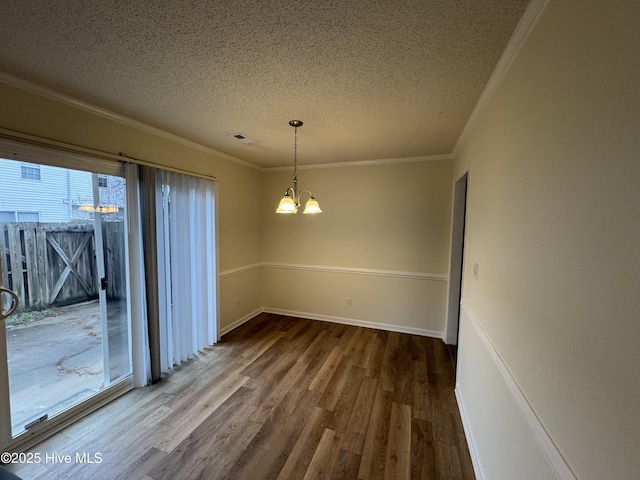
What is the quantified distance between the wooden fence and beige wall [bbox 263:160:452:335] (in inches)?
94.6

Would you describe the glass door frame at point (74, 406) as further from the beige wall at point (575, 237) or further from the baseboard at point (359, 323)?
the beige wall at point (575, 237)

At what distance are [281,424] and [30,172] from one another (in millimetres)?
2663

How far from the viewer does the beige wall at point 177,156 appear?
1.77 meters

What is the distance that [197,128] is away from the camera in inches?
102

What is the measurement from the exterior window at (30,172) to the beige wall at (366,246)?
2.85m

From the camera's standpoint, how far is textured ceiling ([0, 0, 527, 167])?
1156 millimetres

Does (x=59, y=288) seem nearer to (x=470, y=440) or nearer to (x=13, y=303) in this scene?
(x=13, y=303)

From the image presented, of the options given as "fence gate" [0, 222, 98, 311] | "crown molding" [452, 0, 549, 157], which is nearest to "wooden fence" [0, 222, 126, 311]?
"fence gate" [0, 222, 98, 311]

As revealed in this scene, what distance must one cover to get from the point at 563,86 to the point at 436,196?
2759 mm

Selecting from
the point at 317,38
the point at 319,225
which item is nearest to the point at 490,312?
the point at 317,38

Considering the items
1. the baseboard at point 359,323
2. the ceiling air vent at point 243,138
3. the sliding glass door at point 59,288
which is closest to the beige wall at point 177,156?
the sliding glass door at point 59,288

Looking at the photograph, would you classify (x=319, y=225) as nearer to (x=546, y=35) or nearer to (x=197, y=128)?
(x=197, y=128)

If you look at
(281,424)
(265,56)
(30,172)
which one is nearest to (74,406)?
(281,424)

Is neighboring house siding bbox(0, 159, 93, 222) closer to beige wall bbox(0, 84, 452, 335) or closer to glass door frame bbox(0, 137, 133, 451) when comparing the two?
glass door frame bbox(0, 137, 133, 451)
